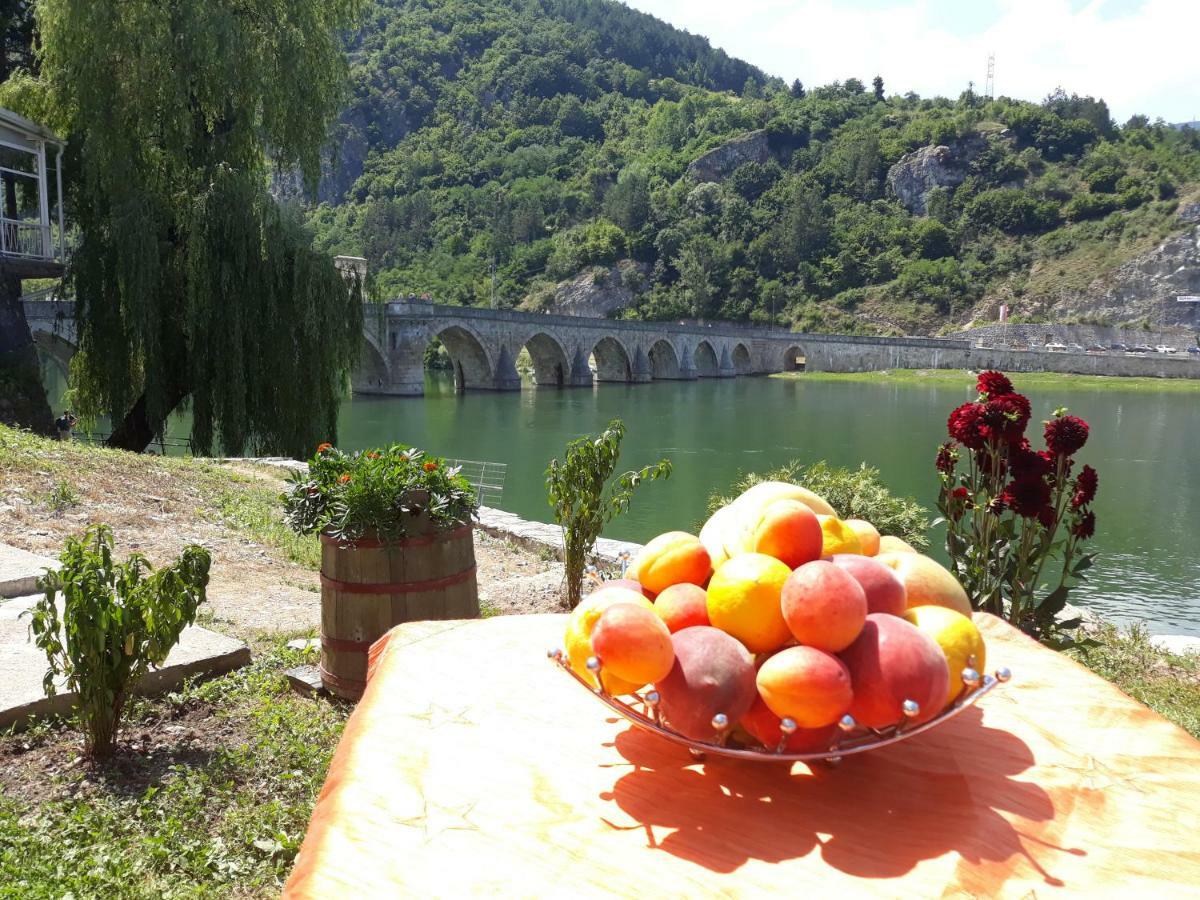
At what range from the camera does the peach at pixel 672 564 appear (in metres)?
1.54

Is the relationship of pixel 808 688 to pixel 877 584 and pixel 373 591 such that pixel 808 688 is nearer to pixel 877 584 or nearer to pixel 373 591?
pixel 877 584

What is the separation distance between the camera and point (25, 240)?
12648 millimetres

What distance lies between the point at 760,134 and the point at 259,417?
103 metres

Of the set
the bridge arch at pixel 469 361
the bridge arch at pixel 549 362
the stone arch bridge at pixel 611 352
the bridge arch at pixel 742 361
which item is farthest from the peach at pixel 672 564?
the bridge arch at pixel 742 361

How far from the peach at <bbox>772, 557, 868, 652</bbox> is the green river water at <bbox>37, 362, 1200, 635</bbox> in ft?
32.0

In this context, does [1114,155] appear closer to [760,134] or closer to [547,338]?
[760,134]

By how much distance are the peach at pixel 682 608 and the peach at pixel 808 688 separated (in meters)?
0.16

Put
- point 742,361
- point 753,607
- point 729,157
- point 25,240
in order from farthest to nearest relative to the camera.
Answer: point 729,157
point 742,361
point 25,240
point 753,607

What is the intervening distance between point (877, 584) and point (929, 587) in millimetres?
179

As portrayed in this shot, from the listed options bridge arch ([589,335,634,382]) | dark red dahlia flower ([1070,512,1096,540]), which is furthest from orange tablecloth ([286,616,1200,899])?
bridge arch ([589,335,634,382])

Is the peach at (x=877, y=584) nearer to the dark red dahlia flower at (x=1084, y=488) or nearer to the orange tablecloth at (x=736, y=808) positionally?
the orange tablecloth at (x=736, y=808)

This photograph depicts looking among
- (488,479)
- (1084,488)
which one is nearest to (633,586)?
(1084,488)

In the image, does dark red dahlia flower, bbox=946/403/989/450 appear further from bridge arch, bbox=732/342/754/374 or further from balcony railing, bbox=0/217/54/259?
bridge arch, bbox=732/342/754/374

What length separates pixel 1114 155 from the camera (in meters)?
86.6
